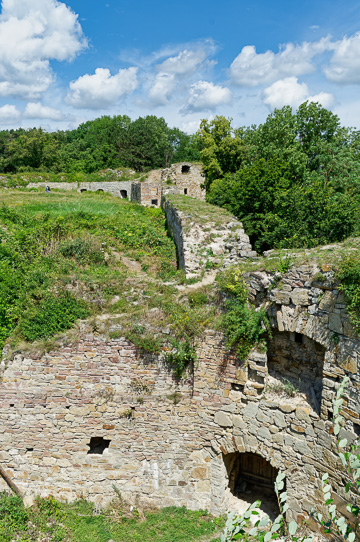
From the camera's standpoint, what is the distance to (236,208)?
15258mm

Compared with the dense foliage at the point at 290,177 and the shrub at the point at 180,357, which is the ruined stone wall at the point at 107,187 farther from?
the shrub at the point at 180,357

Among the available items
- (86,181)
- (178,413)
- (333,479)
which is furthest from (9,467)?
(86,181)

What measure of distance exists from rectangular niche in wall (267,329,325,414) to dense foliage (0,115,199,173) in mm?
39242

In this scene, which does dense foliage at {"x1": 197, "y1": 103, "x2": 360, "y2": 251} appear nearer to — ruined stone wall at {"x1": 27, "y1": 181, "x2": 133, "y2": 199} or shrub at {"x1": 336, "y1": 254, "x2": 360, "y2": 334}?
shrub at {"x1": 336, "y1": 254, "x2": 360, "y2": 334}

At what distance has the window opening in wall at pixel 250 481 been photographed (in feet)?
28.3

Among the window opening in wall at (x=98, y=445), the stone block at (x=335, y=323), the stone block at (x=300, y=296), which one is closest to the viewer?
the stone block at (x=335, y=323)

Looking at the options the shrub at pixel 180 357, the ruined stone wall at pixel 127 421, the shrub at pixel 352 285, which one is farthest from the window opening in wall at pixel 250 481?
the shrub at pixel 352 285

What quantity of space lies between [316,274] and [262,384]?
268 cm

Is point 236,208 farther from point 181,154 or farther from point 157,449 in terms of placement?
point 181,154

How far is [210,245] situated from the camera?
38.6 ft

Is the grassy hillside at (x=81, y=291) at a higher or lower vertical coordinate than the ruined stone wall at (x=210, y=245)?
lower

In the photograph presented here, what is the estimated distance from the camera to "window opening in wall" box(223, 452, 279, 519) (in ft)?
28.3

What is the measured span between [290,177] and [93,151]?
38.3 m

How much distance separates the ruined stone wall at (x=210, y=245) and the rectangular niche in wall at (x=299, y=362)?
10.8 ft
